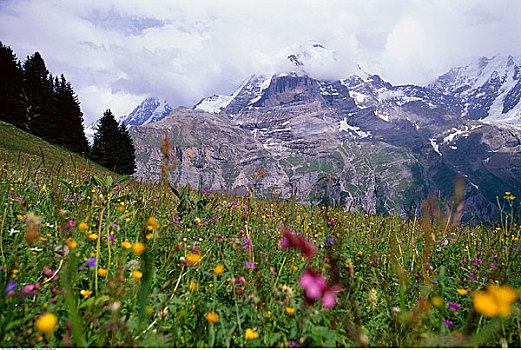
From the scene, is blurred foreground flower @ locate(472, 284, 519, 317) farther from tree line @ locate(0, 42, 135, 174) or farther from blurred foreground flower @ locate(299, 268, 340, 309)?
tree line @ locate(0, 42, 135, 174)

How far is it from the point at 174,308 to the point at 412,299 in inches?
87.6

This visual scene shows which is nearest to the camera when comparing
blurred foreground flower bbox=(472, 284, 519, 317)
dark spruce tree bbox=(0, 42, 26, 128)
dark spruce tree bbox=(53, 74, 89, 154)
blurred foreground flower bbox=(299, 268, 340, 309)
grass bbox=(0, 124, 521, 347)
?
blurred foreground flower bbox=(472, 284, 519, 317)

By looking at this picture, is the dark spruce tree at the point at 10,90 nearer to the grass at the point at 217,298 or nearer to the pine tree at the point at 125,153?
the pine tree at the point at 125,153

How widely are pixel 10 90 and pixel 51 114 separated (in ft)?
16.9

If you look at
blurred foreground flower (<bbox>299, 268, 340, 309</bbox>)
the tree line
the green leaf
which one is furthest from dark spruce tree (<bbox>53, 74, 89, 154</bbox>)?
blurred foreground flower (<bbox>299, 268, 340, 309</bbox>)

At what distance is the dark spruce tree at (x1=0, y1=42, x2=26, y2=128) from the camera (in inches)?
1419

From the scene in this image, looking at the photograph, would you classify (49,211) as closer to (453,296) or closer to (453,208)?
(453,296)

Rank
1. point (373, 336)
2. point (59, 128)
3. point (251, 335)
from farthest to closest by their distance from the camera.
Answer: point (59, 128) < point (373, 336) < point (251, 335)

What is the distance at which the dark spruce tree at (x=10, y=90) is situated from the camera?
36.0m

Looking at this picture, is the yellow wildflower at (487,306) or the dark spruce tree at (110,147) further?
the dark spruce tree at (110,147)

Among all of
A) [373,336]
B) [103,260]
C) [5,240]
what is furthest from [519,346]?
[5,240]

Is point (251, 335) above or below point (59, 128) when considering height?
below

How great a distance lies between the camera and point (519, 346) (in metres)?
1.87

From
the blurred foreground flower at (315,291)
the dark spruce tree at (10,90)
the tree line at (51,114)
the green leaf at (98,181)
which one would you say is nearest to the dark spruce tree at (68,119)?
the tree line at (51,114)
